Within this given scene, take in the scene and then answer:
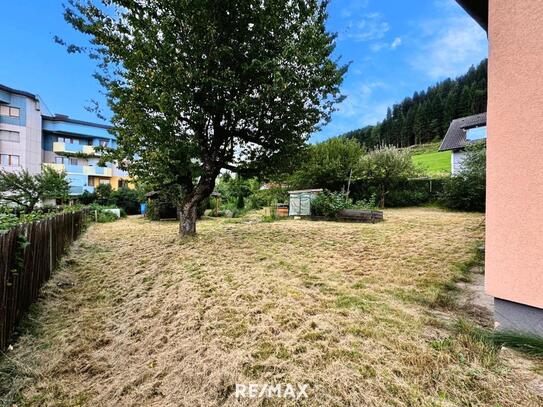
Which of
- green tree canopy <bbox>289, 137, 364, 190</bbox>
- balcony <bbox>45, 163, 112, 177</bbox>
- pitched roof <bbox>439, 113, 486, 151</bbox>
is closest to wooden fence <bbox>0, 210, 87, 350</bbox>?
green tree canopy <bbox>289, 137, 364, 190</bbox>

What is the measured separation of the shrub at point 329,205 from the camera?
12.6 metres

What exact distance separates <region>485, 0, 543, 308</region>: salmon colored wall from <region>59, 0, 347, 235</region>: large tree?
389 cm

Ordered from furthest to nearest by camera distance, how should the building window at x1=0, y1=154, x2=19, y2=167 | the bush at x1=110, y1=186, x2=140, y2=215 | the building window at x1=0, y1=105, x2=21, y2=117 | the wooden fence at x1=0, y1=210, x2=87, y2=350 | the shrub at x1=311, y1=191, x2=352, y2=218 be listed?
the bush at x1=110, y1=186, x2=140, y2=215 < the building window at x1=0, y1=154, x2=19, y2=167 < the building window at x1=0, y1=105, x2=21, y2=117 < the shrub at x1=311, y1=191, x2=352, y2=218 < the wooden fence at x1=0, y1=210, x2=87, y2=350

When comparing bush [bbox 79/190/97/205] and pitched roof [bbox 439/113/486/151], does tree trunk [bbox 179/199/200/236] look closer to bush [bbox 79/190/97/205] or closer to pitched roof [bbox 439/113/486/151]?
bush [bbox 79/190/97/205]

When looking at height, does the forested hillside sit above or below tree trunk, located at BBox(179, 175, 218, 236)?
above

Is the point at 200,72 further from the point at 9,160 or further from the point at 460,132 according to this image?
the point at 460,132

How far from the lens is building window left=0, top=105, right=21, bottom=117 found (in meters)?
20.0

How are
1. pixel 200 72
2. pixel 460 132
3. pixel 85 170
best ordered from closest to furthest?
pixel 200 72
pixel 460 132
pixel 85 170

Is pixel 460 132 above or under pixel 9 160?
above

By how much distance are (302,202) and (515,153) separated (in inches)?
465

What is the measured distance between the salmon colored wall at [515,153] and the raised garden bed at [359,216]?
8930 mm

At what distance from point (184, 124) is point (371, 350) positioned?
662cm

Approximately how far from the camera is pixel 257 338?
8.59ft

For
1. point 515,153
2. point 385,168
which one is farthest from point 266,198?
point 515,153
